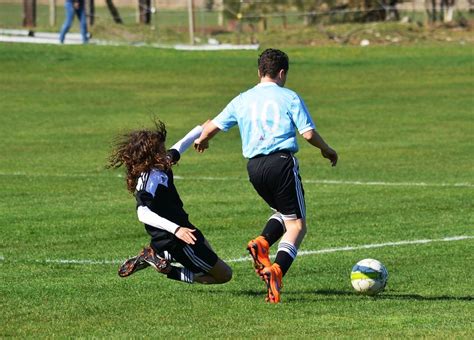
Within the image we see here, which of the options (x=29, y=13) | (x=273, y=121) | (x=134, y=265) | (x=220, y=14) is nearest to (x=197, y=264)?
(x=134, y=265)

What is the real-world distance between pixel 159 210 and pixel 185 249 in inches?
15.6

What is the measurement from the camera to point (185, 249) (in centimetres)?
939

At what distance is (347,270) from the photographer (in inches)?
429

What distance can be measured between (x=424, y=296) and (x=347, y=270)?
4.61ft

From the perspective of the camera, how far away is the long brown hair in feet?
30.5

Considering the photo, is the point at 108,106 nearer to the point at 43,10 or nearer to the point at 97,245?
the point at 97,245

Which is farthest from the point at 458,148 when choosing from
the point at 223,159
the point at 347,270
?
the point at 347,270

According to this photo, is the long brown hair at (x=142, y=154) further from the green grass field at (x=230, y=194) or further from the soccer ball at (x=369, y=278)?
the soccer ball at (x=369, y=278)

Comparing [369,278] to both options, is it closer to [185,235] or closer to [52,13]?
[185,235]

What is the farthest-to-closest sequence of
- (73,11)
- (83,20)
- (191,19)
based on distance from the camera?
1. (191,19)
2. (83,20)
3. (73,11)

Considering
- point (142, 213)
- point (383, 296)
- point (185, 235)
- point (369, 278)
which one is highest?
point (142, 213)

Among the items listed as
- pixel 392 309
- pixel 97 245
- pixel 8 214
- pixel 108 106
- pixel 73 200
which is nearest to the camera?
pixel 392 309

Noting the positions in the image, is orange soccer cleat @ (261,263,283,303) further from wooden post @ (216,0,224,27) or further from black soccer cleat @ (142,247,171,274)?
wooden post @ (216,0,224,27)

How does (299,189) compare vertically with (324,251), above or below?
above
